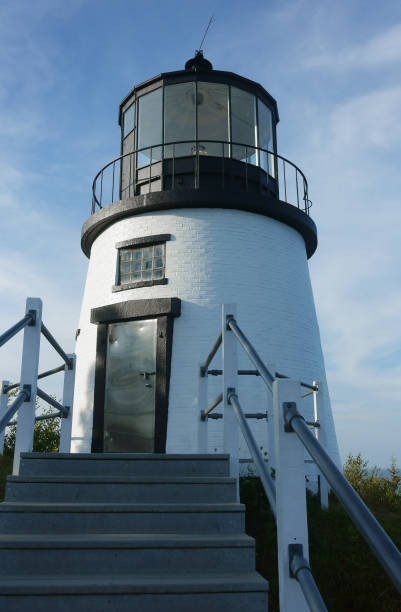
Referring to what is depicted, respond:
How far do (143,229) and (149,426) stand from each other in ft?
10.6

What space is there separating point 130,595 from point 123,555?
0.34m

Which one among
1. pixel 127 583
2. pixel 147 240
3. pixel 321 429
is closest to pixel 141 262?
pixel 147 240

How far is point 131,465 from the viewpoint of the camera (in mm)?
4363

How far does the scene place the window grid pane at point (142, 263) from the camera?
9.04 metres

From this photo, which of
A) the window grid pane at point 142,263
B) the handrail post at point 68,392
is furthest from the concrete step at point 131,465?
the window grid pane at point 142,263

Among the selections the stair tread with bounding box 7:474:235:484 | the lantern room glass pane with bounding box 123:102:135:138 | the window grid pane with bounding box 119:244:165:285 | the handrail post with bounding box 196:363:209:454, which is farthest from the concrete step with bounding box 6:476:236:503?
the lantern room glass pane with bounding box 123:102:135:138

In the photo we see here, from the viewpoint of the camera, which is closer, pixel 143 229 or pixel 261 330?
pixel 261 330

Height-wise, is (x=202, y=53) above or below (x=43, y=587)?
above

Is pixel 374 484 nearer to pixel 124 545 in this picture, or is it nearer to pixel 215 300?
pixel 215 300

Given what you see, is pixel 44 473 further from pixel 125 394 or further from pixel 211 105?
pixel 211 105

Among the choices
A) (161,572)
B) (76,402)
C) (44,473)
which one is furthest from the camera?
(76,402)

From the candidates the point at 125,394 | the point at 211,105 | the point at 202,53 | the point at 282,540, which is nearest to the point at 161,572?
the point at 282,540

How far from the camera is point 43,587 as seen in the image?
2799 mm

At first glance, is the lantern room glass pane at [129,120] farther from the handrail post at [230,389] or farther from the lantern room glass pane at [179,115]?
the handrail post at [230,389]
